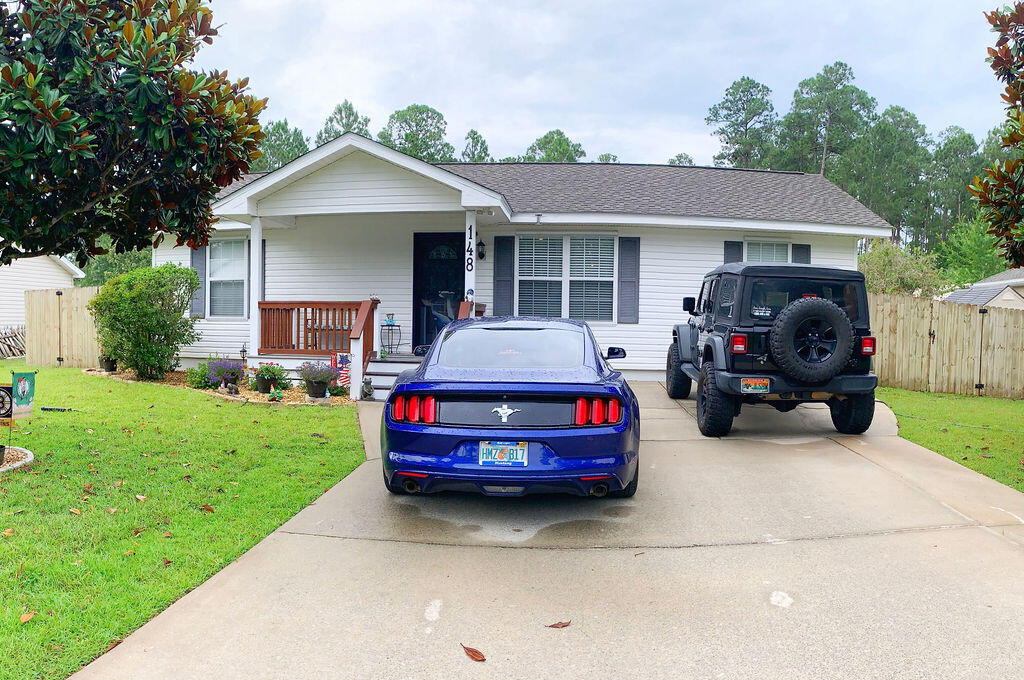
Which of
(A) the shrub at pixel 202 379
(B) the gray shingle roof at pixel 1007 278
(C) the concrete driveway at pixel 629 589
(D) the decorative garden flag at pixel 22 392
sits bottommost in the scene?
(C) the concrete driveway at pixel 629 589

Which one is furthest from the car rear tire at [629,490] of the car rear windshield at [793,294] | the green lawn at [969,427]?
the green lawn at [969,427]

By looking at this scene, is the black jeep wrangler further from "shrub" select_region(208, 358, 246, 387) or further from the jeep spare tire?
"shrub" select_region(208, 358, 246, 387)

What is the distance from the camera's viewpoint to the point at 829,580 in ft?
13.1

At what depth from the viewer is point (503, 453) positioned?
457 centimetres

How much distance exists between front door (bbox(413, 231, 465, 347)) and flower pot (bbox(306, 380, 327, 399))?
3134mm

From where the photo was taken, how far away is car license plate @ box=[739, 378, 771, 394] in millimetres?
7496

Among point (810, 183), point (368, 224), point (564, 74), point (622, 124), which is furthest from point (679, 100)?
point (368, 224)

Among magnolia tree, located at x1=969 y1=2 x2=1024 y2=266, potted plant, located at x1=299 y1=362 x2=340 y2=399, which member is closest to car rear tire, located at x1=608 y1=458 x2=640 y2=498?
magnolia tree, located at x1=969 y1=2 x2=1024 y2=266

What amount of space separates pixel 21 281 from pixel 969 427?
97.2 feet

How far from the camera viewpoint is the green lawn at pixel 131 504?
3.30 metres

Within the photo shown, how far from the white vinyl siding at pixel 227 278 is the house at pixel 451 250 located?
0.08 ft

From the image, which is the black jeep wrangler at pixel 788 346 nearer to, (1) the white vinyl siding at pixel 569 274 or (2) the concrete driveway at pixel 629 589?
(2) the concrete driveway at pixel 629 589

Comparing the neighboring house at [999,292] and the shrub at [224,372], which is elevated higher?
the neighboring house at [999,292]

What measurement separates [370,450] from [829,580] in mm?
4885
